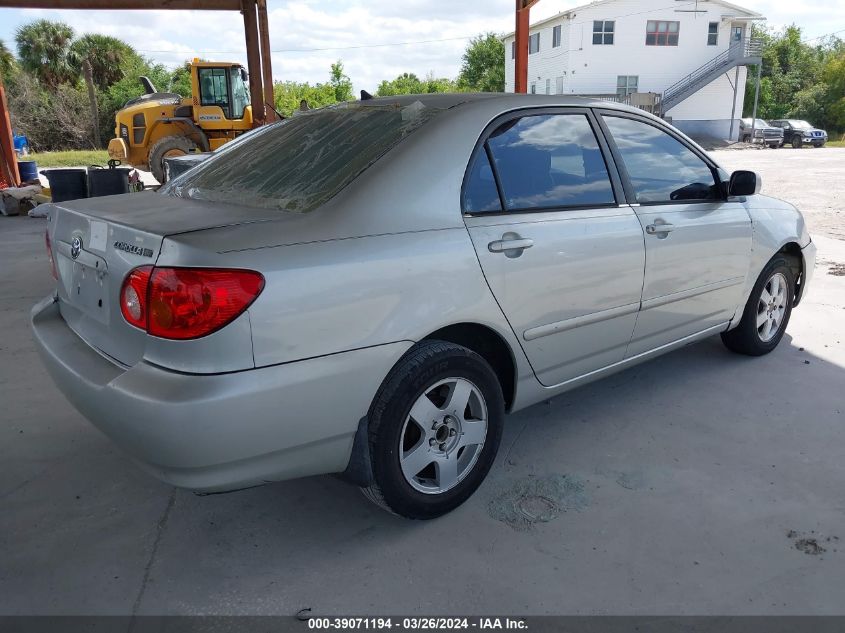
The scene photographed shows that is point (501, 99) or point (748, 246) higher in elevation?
point (501, 99)

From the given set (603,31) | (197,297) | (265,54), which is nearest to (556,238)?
(197,297)

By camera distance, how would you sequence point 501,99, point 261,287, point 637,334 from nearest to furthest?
point 261,287, point 501,99, point 637,334

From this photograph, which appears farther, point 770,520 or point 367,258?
point 770,520

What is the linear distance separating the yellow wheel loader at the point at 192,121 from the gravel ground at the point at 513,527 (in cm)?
1320

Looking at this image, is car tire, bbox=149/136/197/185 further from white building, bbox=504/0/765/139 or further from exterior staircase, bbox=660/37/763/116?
exterior staircase, bbox=660/37/763/116

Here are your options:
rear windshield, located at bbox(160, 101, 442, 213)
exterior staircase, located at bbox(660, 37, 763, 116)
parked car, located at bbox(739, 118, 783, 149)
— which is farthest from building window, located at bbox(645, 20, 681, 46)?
rear windshield, located at bbox(160, 101, 442, 213)

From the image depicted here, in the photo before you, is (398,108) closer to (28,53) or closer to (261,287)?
(261,287)

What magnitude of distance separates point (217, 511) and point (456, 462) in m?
1.02

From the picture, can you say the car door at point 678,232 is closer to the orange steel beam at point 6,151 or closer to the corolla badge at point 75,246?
the corolla badge at point 75,246

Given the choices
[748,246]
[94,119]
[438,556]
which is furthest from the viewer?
[94,119]

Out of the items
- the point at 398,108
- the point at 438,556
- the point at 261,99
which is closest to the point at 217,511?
the point at 438,556

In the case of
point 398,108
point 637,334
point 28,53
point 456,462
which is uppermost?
point 28,53

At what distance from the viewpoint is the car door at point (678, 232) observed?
10.8ft

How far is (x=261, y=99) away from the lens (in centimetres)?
1249
